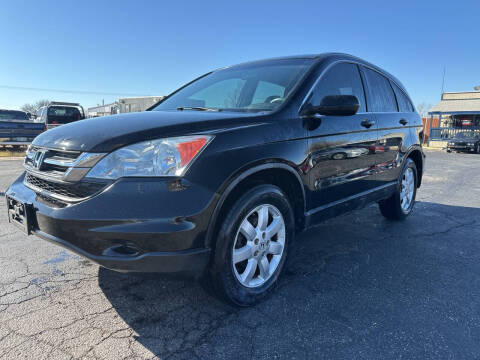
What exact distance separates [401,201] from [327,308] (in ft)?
8.80

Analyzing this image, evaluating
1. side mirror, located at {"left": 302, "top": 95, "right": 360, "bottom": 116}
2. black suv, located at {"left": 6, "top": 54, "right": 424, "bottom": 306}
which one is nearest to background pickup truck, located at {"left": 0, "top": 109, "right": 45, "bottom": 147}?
black suv, located at {"left": 6, "top": 54, "right": 424, "bottom": 306}

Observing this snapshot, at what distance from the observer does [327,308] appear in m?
2.37

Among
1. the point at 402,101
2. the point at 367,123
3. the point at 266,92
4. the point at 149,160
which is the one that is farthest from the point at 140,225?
the point at 402,101

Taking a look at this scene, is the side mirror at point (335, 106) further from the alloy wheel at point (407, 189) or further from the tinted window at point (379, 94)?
the alloy wheel at point (407, 189)

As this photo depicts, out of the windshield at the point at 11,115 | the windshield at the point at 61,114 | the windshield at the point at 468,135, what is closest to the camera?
the windshield at the point at 11,115

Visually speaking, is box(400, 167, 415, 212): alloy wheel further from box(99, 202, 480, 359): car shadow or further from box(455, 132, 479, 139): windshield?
box(455, 132, 479, 139): windshield

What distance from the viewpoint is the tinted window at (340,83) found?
2.88 metres

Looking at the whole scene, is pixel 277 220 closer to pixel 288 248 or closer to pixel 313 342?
pixel 288 248

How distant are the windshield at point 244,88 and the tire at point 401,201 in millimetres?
2242

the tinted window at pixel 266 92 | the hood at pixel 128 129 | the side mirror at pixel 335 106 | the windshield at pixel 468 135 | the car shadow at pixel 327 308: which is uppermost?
the tinted window at pixel 266 92

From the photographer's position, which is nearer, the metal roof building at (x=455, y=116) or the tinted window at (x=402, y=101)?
the tinted window at (x=402, y=101)

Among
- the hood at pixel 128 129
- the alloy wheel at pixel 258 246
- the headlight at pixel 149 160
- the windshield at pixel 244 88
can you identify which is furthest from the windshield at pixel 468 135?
the headlight at pixel 149 160

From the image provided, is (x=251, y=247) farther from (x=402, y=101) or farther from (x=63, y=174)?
(x=402, y=101)

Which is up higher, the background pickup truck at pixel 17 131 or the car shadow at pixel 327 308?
the background pickup truck at pixel 17 131
